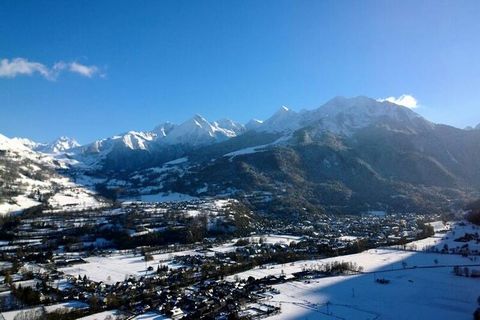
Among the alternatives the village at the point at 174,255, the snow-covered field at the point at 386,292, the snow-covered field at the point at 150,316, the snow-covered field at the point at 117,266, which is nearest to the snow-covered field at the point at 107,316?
the village at the point at 174,255

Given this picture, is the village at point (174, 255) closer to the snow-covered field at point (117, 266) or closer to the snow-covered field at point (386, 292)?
the snow-covered field at point (117, 266)

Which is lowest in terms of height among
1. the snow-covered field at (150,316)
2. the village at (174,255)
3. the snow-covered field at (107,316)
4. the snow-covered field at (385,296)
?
the snow-covered field at (385,296)

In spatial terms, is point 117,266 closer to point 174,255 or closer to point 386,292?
point 174,255

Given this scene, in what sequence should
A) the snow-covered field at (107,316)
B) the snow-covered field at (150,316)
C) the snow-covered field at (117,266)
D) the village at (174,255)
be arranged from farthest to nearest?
the snow-covered field at (117,266), the village at (174,255), the snow-covered field at (107,316), the snow-covered field at (150,316)

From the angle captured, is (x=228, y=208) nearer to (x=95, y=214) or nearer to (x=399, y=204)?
(x=95, y=214)

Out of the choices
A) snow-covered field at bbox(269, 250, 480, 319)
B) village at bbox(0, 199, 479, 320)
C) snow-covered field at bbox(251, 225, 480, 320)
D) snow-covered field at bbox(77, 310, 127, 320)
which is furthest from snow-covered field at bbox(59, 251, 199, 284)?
snow-covered field at bbox(269, 250, 480, 319)

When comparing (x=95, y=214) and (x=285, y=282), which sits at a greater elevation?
(x=95, y=214)

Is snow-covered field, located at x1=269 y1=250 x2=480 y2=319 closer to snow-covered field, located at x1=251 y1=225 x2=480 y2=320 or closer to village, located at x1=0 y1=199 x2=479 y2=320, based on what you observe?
snow-covered field, located at x1=251 y1=225 x2=480 y2=320

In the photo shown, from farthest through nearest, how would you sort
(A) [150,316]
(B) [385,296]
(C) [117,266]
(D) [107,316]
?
(C) [117,266]
(B) [385,296]
(D) [107,316]
(A) [150,316]

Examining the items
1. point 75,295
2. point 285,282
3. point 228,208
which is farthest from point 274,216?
point 75,295

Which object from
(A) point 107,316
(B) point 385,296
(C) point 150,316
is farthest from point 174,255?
(B) point 385,296

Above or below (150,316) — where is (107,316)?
above
